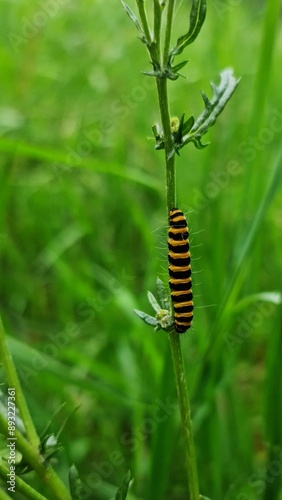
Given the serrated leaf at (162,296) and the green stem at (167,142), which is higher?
the green stem at (167,142)

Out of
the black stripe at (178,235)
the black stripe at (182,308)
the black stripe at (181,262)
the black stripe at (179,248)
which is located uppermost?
the black stripe at (178,235)

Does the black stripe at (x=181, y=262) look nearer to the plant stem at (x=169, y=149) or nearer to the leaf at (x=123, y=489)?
the plant stem at (x=169, y=149)

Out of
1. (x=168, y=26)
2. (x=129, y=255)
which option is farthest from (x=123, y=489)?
Answer: (x=129, y=255)

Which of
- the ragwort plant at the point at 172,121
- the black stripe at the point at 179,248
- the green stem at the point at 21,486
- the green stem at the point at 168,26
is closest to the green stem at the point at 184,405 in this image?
the ragwort plant at the point at 172,121

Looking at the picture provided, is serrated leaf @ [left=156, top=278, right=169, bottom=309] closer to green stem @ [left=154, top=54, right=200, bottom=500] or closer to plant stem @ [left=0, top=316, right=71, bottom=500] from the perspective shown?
green stem @ [left=154, top=54, right=200, bottom=500]

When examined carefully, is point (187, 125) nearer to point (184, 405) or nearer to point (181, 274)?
point (181, 274)

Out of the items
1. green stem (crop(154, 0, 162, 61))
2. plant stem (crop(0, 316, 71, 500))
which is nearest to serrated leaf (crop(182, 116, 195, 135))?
green stem (crop(154, 0, 162, 61))
